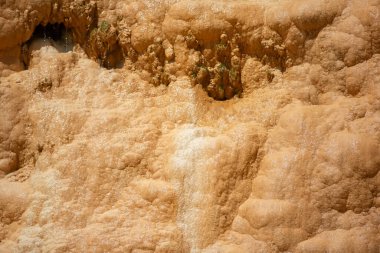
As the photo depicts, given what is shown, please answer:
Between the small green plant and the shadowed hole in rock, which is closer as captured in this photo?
the small green plant

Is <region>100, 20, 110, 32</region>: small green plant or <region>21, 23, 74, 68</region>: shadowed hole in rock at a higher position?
<region>100, 20, 110, 32</region>: small green plant

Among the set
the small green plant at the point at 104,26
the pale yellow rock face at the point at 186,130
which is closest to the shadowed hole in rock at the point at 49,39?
the pale yellow rock face at the point at 186,130

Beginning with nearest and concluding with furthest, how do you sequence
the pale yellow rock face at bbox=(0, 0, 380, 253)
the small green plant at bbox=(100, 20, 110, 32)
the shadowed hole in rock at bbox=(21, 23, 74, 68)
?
the pale yellow rock face at bbox=(0, 0, 380, 253)
the small green plant at bbox=(100, 20, 110, 32)
the shadowed hole in rock at bbox=(21, 23, 74, 68)

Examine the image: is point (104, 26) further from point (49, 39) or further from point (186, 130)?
point (186, 130)

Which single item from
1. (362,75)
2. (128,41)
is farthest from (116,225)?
(362,75)

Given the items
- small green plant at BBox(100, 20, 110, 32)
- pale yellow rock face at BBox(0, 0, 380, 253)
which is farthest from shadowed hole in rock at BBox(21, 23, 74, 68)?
small green plant at BBox(100, 20, 110, 32)

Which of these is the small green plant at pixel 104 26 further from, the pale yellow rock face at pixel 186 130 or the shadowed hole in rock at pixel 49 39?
the shadowed hole in rock at pixel 49 39

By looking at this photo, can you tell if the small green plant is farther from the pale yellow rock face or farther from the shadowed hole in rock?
the shadowed hole in rock

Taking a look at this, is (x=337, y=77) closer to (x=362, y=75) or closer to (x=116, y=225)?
(x=362, y=75)

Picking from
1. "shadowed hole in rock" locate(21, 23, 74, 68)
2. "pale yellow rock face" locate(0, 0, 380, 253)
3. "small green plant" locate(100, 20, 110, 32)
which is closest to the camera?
"pale yellow rock face" locate(0, 0, 380, 253)
